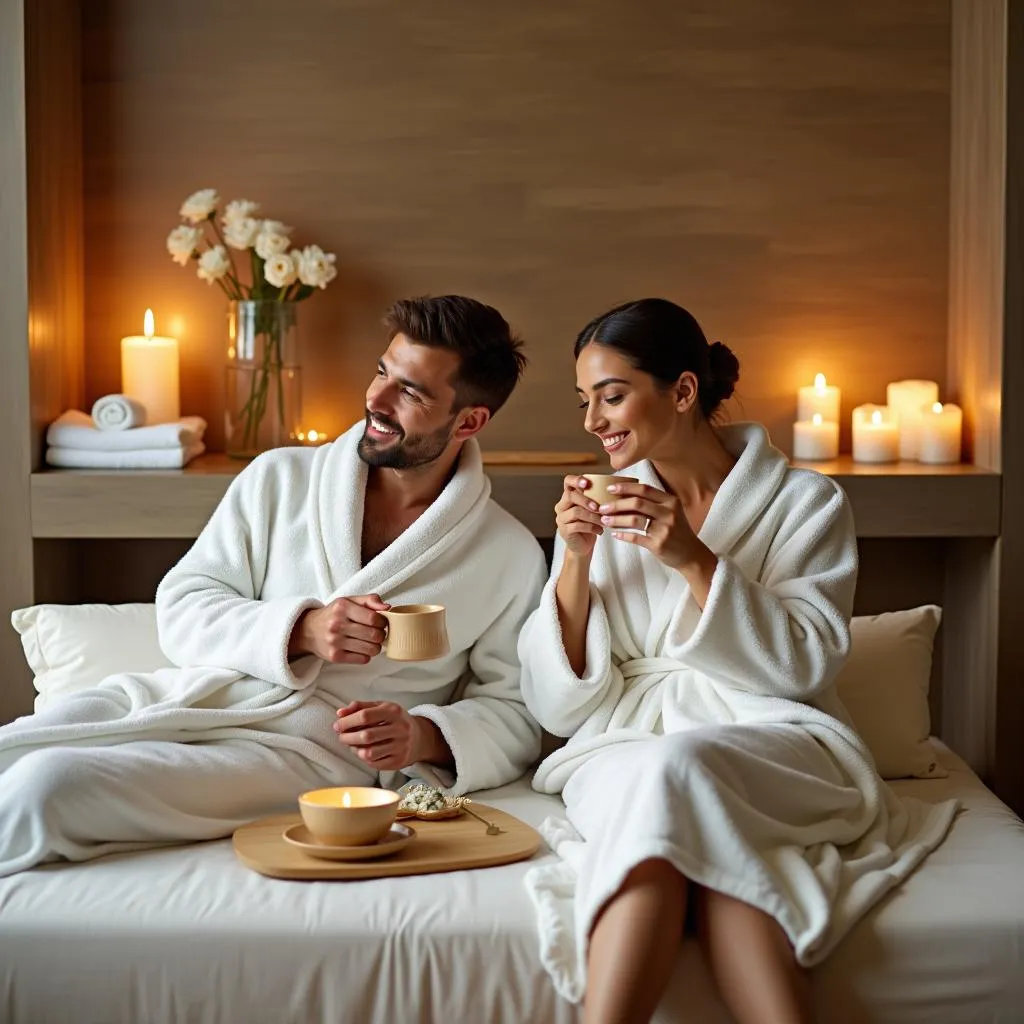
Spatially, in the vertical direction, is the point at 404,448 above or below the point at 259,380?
below

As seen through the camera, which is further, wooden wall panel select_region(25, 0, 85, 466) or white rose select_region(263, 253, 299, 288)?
white rose select_region(263, 253, 299, 288)

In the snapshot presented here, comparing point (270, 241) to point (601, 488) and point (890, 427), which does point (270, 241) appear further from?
point (890, 427)

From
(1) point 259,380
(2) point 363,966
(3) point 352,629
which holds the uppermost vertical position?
(1) point 259,380

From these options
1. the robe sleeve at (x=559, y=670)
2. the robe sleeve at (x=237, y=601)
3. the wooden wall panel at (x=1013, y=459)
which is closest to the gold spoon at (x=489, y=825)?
the robe sleeve at (x=559, y=670)

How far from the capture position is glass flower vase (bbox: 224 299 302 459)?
10.6ft

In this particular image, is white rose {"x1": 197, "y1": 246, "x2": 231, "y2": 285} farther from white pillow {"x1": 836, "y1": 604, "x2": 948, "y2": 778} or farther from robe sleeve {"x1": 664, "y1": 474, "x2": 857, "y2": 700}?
white pillow {"x1": 836, "y1": 604, "x2": 948, "y2": 778}

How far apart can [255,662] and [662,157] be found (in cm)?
158

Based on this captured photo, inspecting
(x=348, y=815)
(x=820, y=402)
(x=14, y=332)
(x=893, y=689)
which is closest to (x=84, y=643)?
(x=14, y=332)

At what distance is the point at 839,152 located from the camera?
3.37 m

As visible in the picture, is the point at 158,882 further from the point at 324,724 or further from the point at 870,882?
the point at 870,882

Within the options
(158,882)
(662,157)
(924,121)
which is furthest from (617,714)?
(924,121)

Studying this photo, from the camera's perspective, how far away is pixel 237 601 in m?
2.62

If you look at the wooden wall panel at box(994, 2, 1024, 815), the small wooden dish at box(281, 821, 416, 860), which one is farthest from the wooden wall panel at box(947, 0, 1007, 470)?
the small wooden dish at box(281, 821, 416, 860)

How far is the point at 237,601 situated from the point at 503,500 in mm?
709
